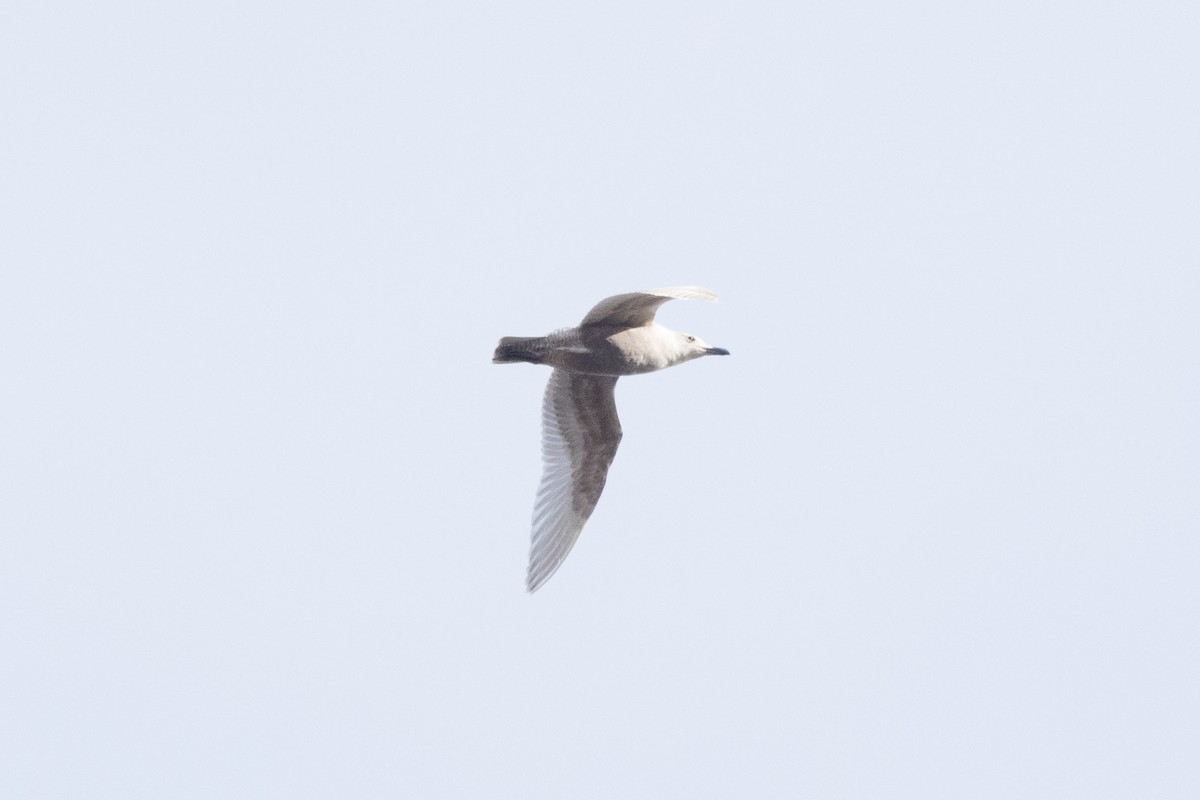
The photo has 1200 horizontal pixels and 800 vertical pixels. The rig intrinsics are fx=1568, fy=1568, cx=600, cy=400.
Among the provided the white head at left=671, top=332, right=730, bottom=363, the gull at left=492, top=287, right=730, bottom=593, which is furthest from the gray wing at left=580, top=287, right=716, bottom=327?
the white head at left=671, top=332, right=730, bottom=363

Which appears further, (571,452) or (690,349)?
(571,452)

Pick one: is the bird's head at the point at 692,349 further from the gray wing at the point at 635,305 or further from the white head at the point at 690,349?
the gray wing at the point at 635,305

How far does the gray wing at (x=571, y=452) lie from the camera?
1669 centimetres

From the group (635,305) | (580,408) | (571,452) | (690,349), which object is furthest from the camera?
(571,452)

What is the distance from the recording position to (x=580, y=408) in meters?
16.8

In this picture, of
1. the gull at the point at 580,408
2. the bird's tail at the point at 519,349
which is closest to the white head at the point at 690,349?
the gull at the point at 580,408

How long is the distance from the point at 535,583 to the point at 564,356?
8.40 feet

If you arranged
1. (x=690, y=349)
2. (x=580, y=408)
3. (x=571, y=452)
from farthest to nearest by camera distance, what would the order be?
(x=571, y=452) → (x=580, y=408) → (x=690, y=349)

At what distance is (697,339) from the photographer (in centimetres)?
1662

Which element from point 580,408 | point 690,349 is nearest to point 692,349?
point 690,349

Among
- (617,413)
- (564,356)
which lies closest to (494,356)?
(564,356)

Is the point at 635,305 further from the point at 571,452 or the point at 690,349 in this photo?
the point at 571,452

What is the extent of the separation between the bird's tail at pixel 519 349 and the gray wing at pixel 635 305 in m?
0.47

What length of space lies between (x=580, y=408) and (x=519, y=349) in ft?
5.92
